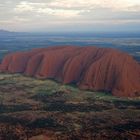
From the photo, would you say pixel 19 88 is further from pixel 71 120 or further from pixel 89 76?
pixel 71 120

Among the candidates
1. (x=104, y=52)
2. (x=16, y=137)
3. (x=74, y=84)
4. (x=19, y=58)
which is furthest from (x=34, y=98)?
(x=19, y=58)

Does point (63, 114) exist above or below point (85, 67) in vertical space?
below

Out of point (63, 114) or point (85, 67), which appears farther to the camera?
point (85, 67)

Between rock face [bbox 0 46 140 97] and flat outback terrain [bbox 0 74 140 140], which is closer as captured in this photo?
flat outback terrain [bbox 0 74 140 140]

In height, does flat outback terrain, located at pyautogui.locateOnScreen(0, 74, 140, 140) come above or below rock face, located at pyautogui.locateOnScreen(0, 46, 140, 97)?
below

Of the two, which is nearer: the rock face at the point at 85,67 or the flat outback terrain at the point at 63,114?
the flat outback terrain at the point at 63,114
